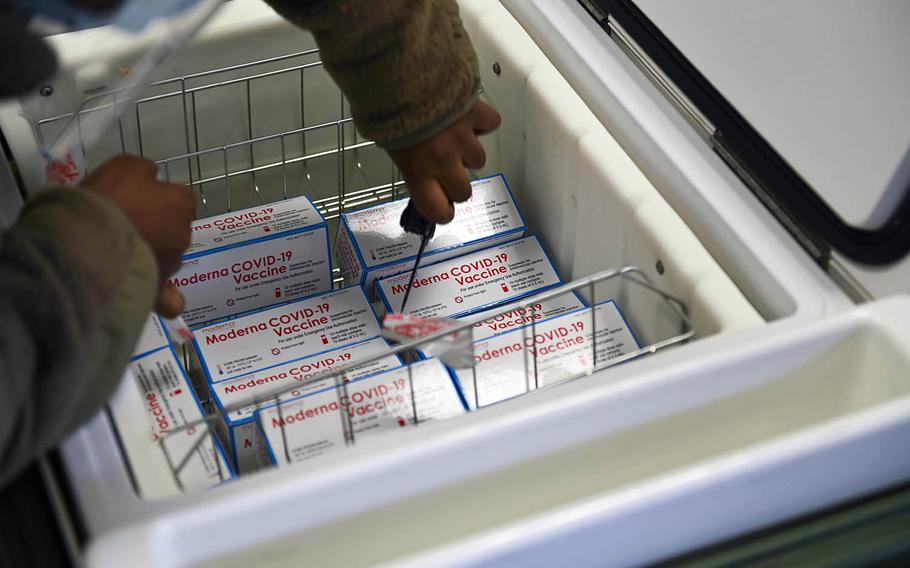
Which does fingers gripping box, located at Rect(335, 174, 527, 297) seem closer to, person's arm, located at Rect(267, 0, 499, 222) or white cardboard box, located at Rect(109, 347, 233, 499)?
person's arm, located at Rect(267, 0, 499, 222)

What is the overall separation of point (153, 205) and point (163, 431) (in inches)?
9.6

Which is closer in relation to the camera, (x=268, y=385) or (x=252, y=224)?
(x=268, y=385)

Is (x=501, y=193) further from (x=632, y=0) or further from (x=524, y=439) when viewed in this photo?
(x=524, y=439)

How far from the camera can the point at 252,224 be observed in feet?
4.49

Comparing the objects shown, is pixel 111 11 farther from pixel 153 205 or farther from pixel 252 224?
pixel 252 224

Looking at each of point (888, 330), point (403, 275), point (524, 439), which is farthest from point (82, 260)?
point (888, 330)

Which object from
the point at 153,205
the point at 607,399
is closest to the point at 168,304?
the point at 153,205

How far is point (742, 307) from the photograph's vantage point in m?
1.05

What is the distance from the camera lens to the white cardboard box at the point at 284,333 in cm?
124

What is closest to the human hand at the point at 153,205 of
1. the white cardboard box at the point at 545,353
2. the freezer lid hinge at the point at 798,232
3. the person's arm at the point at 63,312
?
the person's arm at the point at 63,312

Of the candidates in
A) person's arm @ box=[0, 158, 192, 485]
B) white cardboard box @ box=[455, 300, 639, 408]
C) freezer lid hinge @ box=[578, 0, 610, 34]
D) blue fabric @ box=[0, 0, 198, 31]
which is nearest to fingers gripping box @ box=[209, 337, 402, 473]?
white cardboard box @ box=[455, 300, 639, 408]

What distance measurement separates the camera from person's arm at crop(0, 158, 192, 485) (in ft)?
2.62

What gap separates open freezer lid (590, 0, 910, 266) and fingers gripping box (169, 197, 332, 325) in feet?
1.64

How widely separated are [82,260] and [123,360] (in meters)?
0.09
